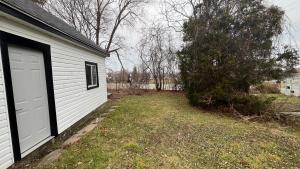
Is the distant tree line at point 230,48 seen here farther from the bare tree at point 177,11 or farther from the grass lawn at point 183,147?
the grass lawn at point 183,147

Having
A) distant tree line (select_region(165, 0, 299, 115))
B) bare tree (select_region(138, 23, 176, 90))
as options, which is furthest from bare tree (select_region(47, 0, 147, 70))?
distant tree line (select_region(165, 0, 299, 115))

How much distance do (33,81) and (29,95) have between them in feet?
0.99

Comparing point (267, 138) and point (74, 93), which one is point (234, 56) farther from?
point (74, 93)

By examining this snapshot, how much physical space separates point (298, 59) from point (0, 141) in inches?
579

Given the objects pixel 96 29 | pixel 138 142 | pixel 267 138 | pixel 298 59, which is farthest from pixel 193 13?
pixel 96 29

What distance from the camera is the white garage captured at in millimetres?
3137

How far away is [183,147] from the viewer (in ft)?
14.2

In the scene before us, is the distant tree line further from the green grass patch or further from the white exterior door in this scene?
the white exterior door

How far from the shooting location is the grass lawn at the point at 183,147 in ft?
11.6

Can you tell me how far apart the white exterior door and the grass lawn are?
0.75 meters

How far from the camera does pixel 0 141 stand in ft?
9.71

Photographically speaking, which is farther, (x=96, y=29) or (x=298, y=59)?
(x=96, y=29)

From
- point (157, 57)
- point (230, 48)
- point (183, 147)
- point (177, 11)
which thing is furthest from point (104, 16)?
point (183, 147)

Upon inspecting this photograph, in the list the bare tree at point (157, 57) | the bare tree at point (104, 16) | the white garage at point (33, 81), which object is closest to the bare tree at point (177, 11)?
the bare tree at point (157, 57)
